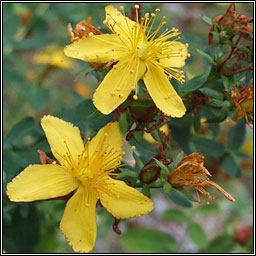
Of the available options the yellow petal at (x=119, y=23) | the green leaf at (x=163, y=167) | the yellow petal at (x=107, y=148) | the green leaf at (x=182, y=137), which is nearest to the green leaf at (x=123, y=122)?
the yellow petal at (x=107, y=148)

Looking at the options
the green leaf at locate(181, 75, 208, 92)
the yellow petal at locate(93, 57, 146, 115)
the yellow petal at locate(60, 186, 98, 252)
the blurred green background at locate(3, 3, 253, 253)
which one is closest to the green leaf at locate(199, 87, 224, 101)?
the green leaf at locate(181, 75, 208, 92)

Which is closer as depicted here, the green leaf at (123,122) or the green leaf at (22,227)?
the green leaf at (123,122)

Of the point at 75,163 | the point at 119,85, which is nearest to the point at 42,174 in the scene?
the point at 75,163

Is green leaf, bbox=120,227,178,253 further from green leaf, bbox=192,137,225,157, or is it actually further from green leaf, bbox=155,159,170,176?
green leaf, bbox=155,159,170,176

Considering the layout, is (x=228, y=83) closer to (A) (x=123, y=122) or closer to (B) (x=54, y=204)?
(A) (x=123, y=122)

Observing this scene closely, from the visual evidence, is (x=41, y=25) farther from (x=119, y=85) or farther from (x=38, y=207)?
(x=119, y=85)

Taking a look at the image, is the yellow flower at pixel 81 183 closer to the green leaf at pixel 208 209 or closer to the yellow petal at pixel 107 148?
the yellow petal at pixel 107 148
